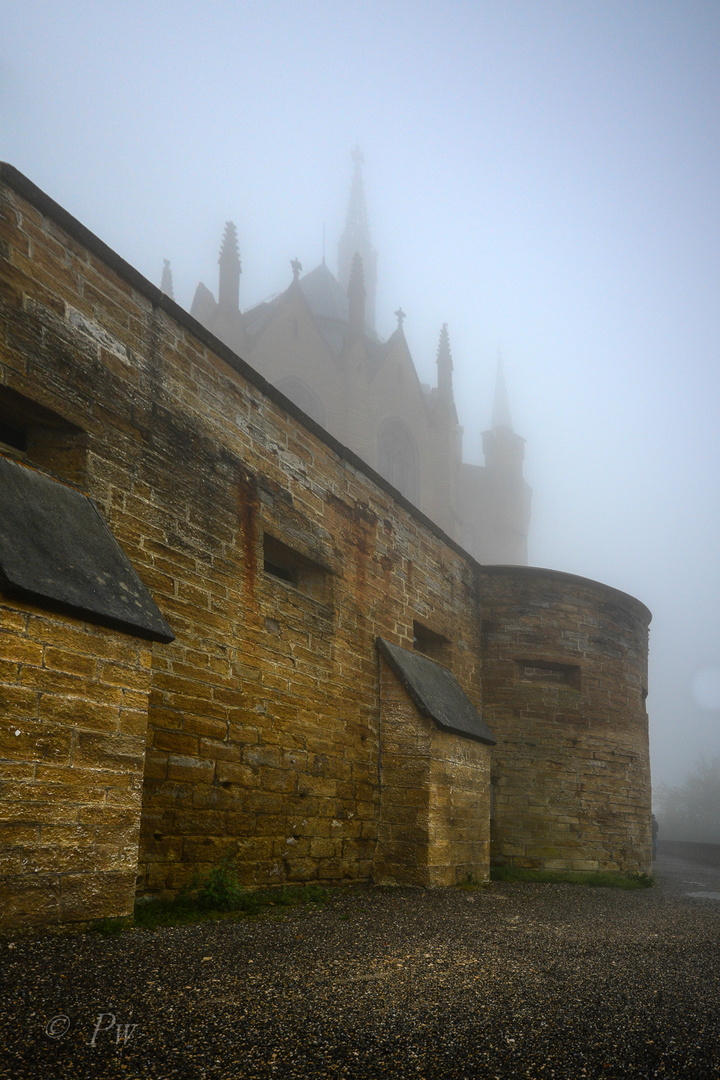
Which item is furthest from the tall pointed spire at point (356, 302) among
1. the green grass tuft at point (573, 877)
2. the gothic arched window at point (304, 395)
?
the green grass tuft at point (573, 877)

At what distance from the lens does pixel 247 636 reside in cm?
595

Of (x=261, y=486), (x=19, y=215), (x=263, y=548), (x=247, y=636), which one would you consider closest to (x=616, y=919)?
(x=247, y=636)

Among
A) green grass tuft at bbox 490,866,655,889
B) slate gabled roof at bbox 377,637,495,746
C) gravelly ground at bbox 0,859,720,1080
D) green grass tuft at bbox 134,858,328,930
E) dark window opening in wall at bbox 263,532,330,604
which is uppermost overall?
dark window opening in wall at bbox 263,532,330,604

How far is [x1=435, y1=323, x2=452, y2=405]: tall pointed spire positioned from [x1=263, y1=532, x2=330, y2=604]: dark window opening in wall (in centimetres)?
2643

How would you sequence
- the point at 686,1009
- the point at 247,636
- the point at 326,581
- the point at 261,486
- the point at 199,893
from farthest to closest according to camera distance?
1. the point at 326,581
2. the point at 261,486
3. the point at 247,636
4. the point at 199,893
5. the point at 686,1009

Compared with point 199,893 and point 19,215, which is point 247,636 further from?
point 19,215

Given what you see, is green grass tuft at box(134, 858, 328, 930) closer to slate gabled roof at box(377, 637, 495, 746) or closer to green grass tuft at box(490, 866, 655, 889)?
slate gabled roof at box(377, 637, 495, 746)

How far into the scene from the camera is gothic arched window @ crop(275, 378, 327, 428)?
1093 inches

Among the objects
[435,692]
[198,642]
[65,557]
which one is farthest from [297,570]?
[65,557]

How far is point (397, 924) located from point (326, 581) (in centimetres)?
319

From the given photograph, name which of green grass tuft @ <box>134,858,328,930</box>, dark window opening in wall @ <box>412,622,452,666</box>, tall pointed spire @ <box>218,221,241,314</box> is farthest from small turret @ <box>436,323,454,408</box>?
green grass tuft @ <box>134,858,328,930</box>

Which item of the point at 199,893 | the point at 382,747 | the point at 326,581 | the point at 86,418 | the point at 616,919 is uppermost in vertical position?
the point at 86,418

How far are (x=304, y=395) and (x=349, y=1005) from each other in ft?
85.7

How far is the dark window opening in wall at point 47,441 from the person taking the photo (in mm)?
4617
